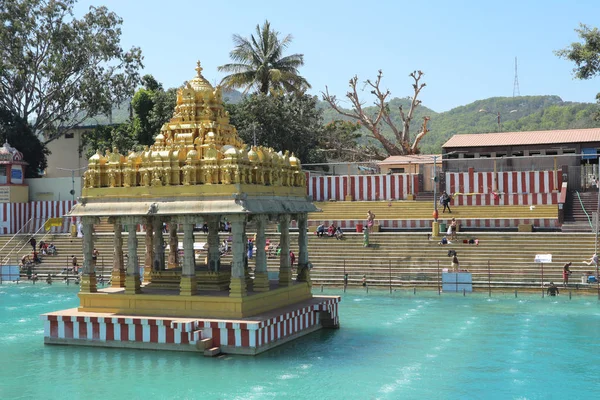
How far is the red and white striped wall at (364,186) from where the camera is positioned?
150 feet

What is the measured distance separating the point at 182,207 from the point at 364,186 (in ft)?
95.5

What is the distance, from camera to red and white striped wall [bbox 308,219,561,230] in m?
37.7

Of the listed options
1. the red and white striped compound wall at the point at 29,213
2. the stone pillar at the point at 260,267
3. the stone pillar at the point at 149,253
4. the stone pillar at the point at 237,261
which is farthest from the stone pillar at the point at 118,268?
the red and white striped compound wall at the point at 29,213

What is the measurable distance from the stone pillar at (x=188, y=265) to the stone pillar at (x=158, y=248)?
2869 millimetres

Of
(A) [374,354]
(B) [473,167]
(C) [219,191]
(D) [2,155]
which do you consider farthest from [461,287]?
(D) [2,155]

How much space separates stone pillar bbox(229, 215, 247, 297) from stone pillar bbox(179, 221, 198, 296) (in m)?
1.04

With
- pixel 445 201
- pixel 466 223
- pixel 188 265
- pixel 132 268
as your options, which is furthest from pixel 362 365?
pixel 445 201

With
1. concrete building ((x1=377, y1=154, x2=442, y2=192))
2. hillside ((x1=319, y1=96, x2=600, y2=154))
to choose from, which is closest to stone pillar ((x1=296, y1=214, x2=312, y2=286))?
concrete building ((x1=377, y1=154, x2=442, y2=192))

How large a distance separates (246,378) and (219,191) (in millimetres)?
4657

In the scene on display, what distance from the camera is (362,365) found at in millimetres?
16500

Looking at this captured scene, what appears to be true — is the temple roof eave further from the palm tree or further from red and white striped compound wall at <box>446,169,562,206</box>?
the palm tree

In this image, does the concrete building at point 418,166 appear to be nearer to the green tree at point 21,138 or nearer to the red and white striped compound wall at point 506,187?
the red and white striped compound wall at point 506,187

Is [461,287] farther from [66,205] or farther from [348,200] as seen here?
[66,205]

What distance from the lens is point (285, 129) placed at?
55094mm
